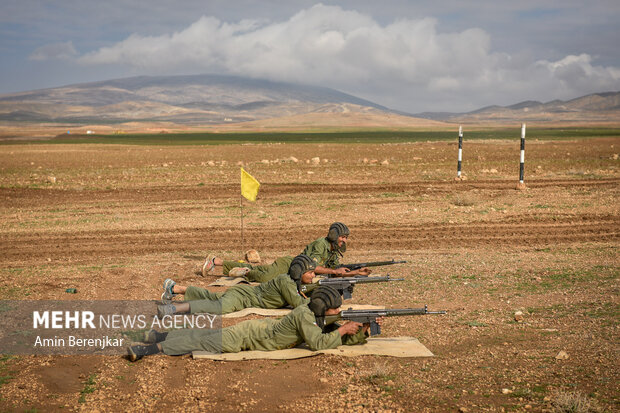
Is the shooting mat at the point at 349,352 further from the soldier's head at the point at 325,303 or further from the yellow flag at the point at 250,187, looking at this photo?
the yellow flag at the point at 250,187

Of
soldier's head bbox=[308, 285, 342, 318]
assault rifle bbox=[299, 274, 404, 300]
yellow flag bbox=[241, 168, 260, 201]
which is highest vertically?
yellow flag bbox=[241, 168, 260, 201]

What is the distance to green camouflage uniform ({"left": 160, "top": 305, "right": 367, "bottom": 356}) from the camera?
8391mm

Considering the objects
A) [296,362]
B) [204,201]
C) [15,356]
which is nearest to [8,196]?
[204,201]

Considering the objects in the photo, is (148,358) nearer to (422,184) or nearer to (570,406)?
(570,406)

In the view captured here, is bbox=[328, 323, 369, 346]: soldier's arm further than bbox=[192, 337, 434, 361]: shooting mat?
Yes

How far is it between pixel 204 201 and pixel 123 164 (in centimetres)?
2180

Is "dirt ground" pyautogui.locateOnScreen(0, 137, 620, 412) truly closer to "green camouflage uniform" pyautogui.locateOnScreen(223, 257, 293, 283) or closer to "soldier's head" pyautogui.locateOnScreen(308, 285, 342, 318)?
"soldier's head" pyautogui.locateOnScreen(308, 285, 342, 318)

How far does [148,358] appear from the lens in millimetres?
8328

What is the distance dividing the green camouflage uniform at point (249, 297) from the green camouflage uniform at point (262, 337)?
1.38 meters

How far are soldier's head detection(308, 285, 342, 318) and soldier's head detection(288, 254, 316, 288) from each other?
1500mm

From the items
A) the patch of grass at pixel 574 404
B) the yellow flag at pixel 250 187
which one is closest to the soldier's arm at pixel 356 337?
the patch of grass at pixel 574 404

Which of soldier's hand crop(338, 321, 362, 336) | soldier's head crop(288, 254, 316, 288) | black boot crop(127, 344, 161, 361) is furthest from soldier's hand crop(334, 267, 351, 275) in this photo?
black boot crop(127, 344, 161, 361)

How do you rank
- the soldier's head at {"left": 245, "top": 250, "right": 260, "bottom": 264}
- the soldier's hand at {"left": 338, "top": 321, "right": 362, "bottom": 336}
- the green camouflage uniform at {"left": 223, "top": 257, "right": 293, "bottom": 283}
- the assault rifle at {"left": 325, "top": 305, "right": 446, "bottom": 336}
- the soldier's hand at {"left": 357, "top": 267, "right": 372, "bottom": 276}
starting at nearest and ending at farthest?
the assault rifle at {"left": 325, "top": 305, "right": 446, "bottom": 336} < the soldier's hand at {"left": 338, "top": 321, "right": 362, "bottom": 336} < the soldier's hand at {"left": 357, "top": 267, "right": 372, "bottom": 276} < the green camouflage uniform at {"left": 223, "top": 257, "right": 293, "bottom": 283} < the soldier's head at {"left": 245, "top": 250, "right": 260, "bottom": 264}

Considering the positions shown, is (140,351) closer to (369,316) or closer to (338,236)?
(369,316)
